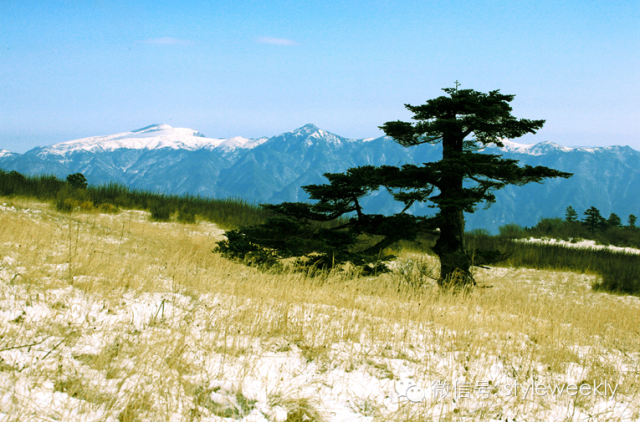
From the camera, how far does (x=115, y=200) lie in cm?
2036

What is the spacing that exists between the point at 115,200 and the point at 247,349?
19.5m

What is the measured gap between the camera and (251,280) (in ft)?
22.1

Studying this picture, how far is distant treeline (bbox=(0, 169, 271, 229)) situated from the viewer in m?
→ 18.1

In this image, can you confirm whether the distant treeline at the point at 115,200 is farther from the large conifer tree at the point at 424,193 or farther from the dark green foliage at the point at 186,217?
the large conifer tree at the point at 424,193

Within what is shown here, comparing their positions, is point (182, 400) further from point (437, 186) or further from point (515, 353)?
point (437, 186)

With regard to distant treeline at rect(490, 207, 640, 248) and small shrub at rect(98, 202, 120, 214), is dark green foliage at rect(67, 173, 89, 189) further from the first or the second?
distant treeline at rect(490, 207, 640, 248)

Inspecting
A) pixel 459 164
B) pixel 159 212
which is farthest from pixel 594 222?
pixel 159 212

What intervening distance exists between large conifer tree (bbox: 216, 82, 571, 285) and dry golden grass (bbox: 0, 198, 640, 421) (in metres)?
2.24

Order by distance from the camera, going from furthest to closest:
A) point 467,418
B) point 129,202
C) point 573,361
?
point 129,202 < point 573,361 < point 467,418

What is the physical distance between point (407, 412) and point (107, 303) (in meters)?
3.72

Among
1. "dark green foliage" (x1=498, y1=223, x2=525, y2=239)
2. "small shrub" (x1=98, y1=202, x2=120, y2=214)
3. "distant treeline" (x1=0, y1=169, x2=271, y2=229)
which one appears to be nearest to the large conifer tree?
"distant treeline" (x1=0, y1=169, x2=271, y2=229)

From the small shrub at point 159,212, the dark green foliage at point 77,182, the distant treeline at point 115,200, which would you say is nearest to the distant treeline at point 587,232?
the distant treeline at point 115,200

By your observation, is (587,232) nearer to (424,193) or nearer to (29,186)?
(424,193)

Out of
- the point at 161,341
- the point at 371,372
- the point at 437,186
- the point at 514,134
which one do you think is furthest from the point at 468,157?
the point at 161,341
